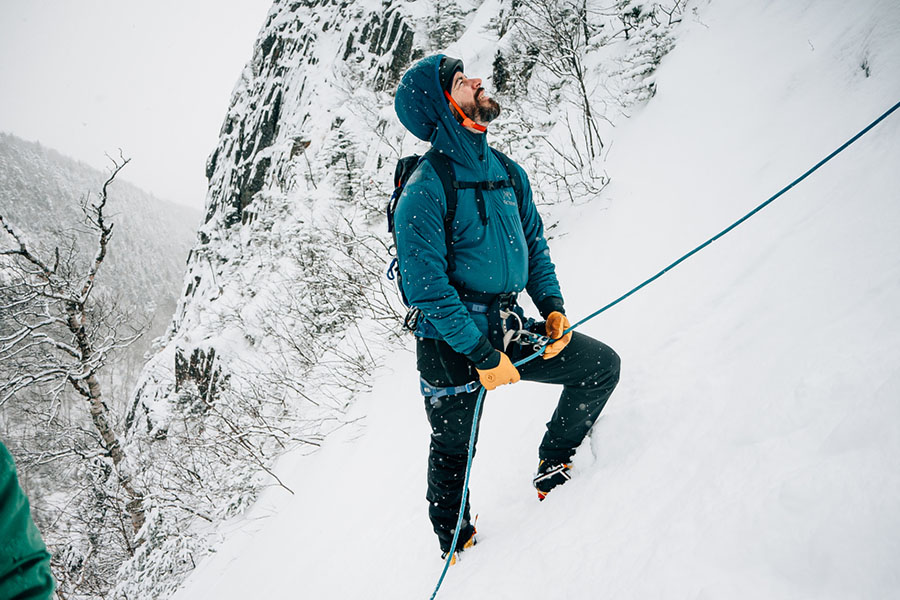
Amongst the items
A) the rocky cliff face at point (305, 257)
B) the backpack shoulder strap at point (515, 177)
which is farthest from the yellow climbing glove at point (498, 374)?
the rocky cliff face at point (305, 257)

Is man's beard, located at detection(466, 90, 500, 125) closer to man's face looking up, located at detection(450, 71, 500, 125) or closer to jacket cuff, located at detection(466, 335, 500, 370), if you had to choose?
man's face looking up, located at detection(450, 71, 500, 125)

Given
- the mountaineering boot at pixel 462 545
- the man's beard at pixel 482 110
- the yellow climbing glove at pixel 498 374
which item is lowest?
the mountaineering boot at pixel 462 545

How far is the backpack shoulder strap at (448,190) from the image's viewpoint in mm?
1719

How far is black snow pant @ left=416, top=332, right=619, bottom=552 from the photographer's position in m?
1.83

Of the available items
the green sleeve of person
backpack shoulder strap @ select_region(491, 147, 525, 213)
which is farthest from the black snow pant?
the green sleeve of person

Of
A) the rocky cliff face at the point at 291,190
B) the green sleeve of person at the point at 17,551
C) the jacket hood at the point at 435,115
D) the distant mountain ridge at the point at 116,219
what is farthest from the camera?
the distant mountain ridge at the point at 116,219

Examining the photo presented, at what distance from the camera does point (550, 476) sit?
82.3 inches

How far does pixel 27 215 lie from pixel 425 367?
182 ft

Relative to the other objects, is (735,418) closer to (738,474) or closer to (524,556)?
(738,474)

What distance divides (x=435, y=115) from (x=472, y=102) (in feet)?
0.59

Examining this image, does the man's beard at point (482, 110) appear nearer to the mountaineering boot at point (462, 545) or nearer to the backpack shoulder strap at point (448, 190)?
the backpack shoulder strap at point (448, 190)

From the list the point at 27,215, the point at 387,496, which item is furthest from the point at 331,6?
the point at 27,215

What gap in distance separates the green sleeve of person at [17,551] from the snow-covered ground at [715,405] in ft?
4.86

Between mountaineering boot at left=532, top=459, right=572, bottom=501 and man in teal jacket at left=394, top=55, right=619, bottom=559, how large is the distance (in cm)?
19
